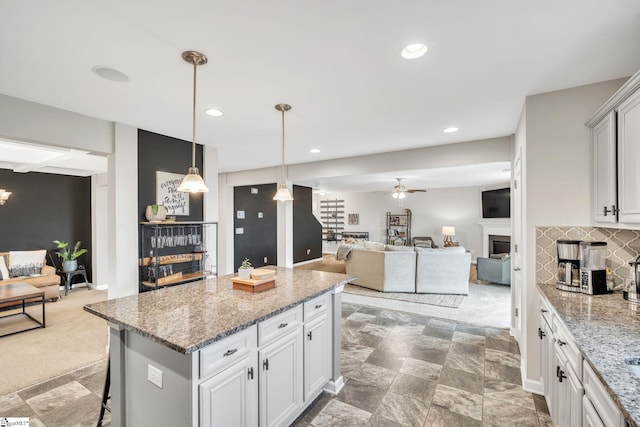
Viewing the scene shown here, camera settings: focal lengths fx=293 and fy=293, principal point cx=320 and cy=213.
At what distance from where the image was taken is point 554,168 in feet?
7.91

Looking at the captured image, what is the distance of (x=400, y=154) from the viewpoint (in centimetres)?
470

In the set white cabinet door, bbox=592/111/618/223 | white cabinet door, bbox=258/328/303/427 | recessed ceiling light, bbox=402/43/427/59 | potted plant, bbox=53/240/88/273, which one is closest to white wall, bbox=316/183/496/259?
white cabinet door, bbox=592/111/618/223

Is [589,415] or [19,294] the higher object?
[589,415]

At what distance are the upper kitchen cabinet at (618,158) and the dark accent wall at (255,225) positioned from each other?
264 inches

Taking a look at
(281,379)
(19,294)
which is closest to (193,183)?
(281,379)

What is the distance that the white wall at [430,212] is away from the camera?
9.21 m

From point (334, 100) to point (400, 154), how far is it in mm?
2302

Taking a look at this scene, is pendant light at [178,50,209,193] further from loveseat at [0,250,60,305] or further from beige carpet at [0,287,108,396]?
loveseat at [0,250,60,305]

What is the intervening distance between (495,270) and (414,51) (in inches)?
218

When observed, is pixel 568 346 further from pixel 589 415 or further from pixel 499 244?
pixel 499 244

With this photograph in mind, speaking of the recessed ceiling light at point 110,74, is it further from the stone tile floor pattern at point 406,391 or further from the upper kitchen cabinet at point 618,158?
the upper kitchen cabinet at point 618,158

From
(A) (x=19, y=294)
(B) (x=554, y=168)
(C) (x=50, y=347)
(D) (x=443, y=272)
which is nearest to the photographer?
(B) (x=554, y=168)

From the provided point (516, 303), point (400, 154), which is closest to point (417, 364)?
point (516, 303)

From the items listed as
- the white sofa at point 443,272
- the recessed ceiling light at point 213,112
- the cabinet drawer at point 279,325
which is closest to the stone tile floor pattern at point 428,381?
the cabinet drawer at point 279,325
